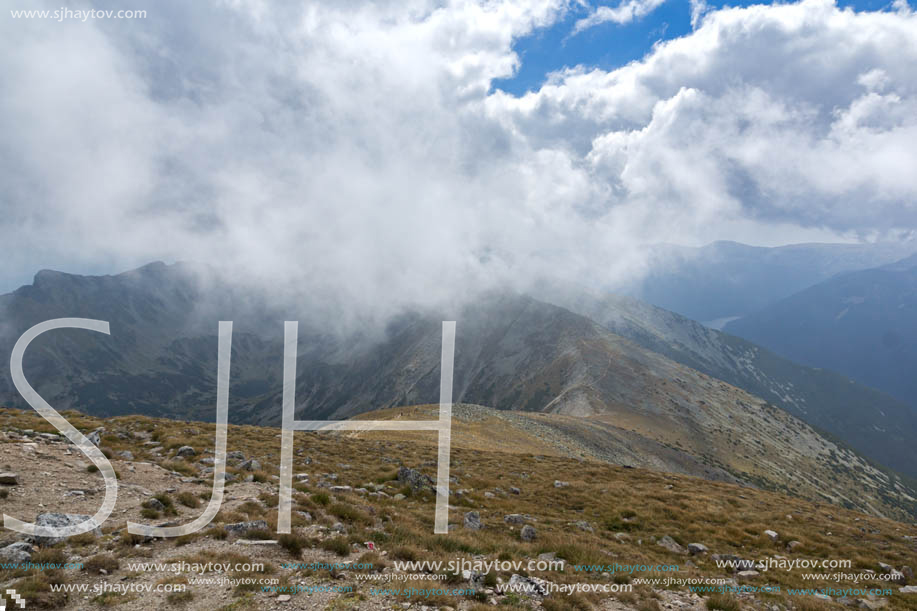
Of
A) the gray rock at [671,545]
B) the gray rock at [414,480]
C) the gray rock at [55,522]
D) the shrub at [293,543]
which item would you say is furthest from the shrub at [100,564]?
the gray rock at [671,545]

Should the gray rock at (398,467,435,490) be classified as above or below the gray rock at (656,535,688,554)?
above

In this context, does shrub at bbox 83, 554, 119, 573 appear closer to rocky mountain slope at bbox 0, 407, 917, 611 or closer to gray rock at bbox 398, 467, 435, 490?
rocky mountain slope at bbox 0, 407, 917, 611

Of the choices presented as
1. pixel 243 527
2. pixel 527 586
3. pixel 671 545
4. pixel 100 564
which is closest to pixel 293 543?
pixel 243 527

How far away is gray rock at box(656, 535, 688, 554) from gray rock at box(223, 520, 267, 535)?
51.8 ft

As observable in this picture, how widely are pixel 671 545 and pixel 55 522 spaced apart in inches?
851

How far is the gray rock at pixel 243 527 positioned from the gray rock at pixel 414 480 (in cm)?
902

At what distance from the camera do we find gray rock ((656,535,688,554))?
16.7 meters

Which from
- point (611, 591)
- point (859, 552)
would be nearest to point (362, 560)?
point (611, 591)

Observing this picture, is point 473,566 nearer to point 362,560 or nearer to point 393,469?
point 362,560

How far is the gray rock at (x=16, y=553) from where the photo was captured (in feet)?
31.6

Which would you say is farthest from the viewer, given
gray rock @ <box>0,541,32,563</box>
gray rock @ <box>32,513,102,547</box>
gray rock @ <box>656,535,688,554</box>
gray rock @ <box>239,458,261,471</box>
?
gray rock @ <box>239,458,261,471</box>

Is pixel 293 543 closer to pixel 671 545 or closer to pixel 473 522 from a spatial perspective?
pixel 473 522

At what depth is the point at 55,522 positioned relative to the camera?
1134cm

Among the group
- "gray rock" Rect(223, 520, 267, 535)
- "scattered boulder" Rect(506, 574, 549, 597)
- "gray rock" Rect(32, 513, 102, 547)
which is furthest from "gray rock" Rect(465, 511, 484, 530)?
"gray rock" Rect(32, 513, 102, 547)
